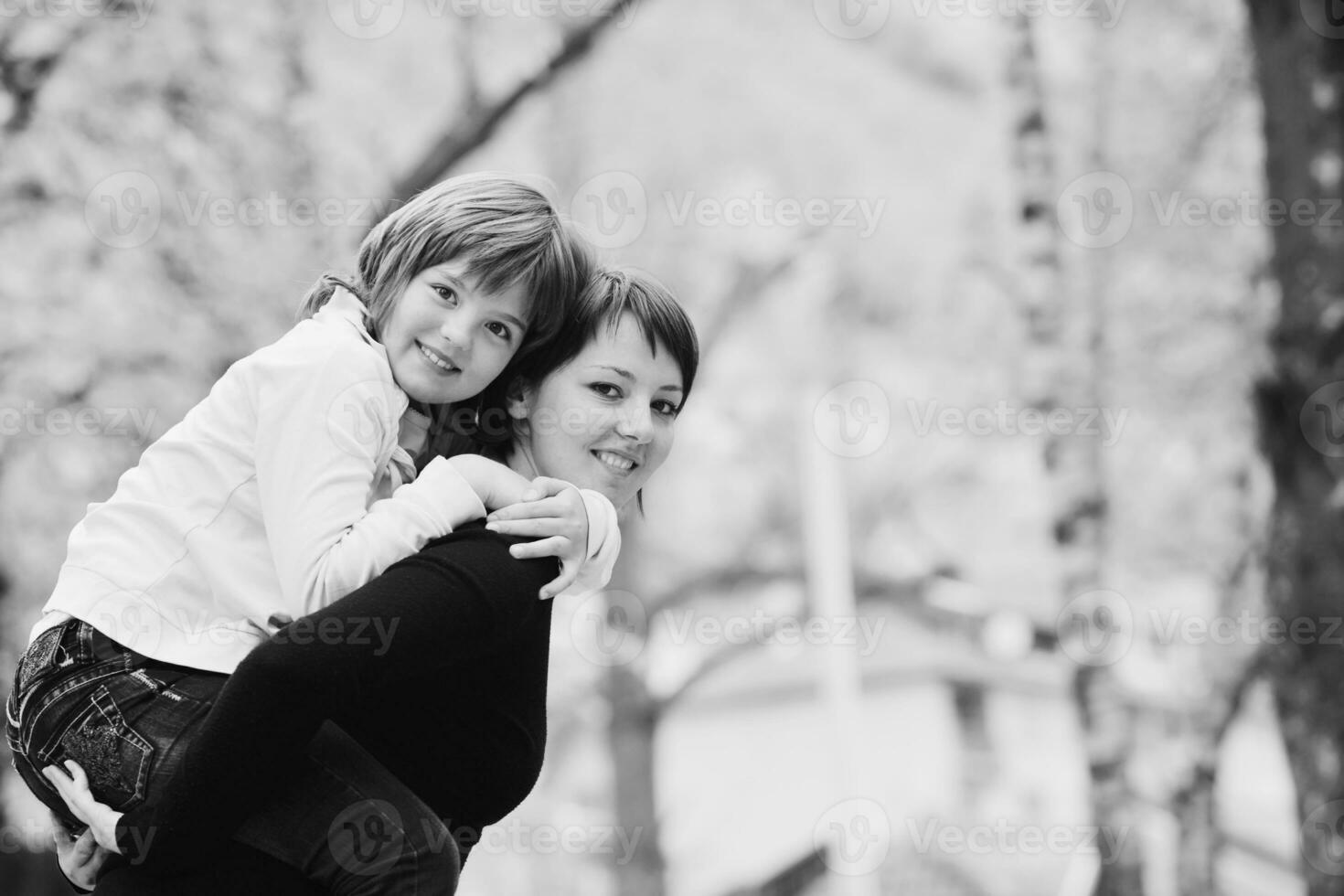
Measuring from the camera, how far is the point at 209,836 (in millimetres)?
1620

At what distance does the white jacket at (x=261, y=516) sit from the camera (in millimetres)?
1706

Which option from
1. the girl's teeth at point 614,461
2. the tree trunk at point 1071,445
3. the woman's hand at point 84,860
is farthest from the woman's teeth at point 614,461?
the tree trunk at point 1071,445

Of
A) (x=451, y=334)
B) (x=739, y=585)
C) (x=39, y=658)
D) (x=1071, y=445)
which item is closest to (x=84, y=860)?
(x=39, y=658)

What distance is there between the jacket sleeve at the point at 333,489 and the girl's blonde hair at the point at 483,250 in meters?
0.24

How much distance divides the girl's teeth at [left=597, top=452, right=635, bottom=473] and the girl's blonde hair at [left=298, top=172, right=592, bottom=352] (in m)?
0.19

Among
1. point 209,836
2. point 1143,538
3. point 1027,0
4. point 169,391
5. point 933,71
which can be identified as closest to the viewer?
point 209,836

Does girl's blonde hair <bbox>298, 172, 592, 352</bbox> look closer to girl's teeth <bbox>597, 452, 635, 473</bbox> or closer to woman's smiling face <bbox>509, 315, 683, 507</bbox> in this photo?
woman's smiling face <bbox>509, 315, 683, 507</bbox>

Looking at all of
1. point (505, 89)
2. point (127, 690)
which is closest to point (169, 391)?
point (505, 89)

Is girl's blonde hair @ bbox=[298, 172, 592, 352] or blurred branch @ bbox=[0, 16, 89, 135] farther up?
blurred branch @ bbox=[0, 16, 89, 135]

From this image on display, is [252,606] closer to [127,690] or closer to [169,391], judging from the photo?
[127,690]

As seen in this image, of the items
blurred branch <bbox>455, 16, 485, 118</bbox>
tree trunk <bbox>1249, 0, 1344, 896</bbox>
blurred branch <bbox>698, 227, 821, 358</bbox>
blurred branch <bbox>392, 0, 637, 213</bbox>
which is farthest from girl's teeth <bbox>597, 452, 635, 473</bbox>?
blurred branch <bbox>698, 227, 821, 358</bbox>

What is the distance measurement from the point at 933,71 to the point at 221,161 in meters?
5.53

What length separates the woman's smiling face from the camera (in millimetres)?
1994

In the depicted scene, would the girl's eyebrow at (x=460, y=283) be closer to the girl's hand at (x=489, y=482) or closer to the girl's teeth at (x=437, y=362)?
the girl's teeth at (x=437, y=362)
